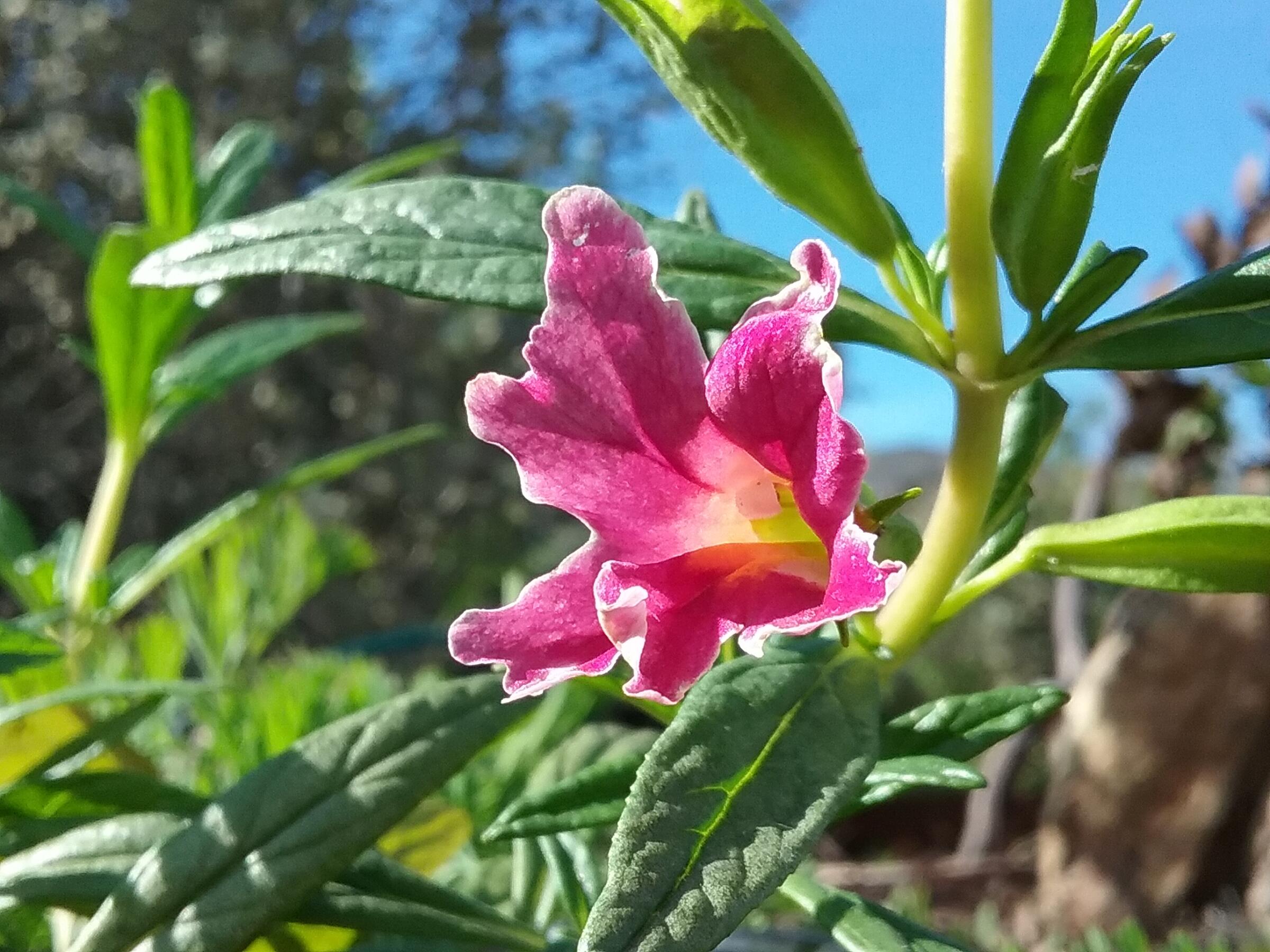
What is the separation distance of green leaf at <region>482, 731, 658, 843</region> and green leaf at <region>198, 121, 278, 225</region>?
0.61 meters

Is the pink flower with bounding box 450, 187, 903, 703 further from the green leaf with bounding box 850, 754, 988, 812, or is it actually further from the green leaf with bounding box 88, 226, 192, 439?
the green leaf with bounding box 88, 226, 192, 439

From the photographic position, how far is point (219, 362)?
3.12ft

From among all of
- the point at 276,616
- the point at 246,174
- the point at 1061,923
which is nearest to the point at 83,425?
the point at 276,616

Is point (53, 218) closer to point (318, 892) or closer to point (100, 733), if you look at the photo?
point (100, 733)

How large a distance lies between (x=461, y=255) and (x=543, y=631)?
0.57 feet

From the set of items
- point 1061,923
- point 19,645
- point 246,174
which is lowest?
point 1061,923

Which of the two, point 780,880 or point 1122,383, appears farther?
point 1122,383

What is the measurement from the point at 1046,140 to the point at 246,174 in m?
0.73

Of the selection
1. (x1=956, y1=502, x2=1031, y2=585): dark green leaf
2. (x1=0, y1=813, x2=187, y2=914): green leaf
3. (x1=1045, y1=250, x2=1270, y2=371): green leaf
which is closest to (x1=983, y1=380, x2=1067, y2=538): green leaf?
(x1=956, y1=502, x2=1031, y2=585): dark green leaf

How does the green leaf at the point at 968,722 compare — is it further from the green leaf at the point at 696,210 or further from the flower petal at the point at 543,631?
the green leaf at the point at 696,210

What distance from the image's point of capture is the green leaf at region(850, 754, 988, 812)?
1.36 feet

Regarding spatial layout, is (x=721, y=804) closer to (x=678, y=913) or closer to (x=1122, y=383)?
(x=678, y=913)

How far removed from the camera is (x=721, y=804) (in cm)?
34

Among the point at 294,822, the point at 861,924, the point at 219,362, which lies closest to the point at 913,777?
the point at 861,924
